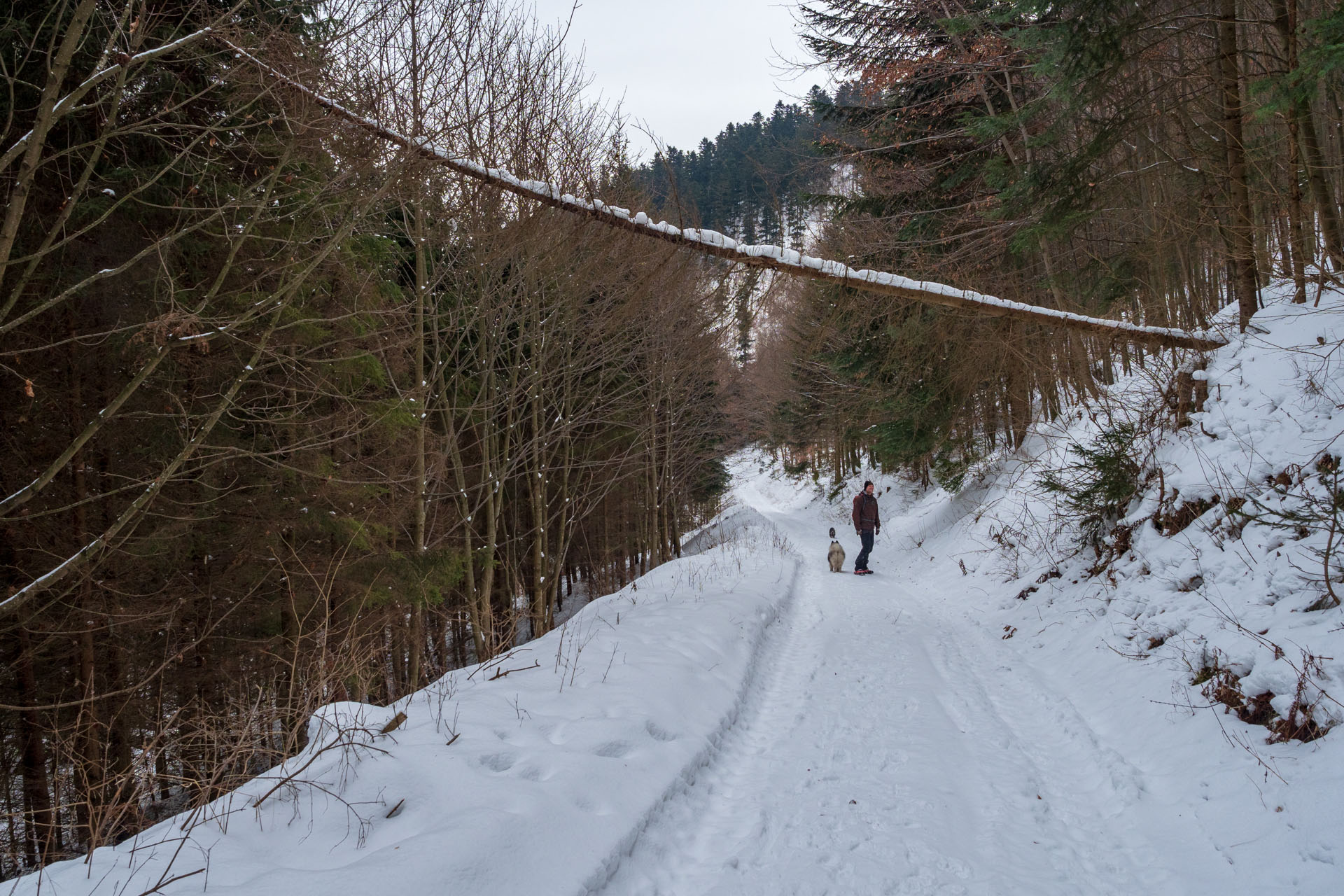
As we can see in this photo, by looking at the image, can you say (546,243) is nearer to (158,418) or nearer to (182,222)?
(182,222)

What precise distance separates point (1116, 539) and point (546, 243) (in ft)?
25.4

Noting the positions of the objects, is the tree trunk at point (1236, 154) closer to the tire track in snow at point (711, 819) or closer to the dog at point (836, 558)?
the tire track in snow at point (711, 819)

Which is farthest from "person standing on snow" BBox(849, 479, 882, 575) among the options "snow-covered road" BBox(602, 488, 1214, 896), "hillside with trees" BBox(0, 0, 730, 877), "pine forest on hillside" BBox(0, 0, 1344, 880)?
"snow-covered road" BBox(602, 488, 1214, 896)

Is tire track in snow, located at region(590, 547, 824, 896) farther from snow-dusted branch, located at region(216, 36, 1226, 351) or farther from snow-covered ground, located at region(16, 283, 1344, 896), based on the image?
snow-dusted branch, located at region(216, 36, 1226, 351)

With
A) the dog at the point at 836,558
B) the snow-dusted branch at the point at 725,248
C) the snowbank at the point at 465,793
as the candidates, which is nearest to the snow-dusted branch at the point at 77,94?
the snow-dusted branch at the point at 725,248

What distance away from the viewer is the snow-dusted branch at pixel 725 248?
16.9 feet

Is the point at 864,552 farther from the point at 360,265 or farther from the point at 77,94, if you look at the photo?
the point at 77,94

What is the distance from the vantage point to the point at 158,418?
6.56 m

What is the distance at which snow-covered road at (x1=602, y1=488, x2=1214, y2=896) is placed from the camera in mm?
2947

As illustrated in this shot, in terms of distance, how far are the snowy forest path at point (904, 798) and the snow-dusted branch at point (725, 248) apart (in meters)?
3.57

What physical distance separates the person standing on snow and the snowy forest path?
25.1ft

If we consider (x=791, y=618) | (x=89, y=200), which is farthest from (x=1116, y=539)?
(x=89, y=200)

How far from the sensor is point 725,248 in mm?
5520

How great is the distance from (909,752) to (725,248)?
4.21m
